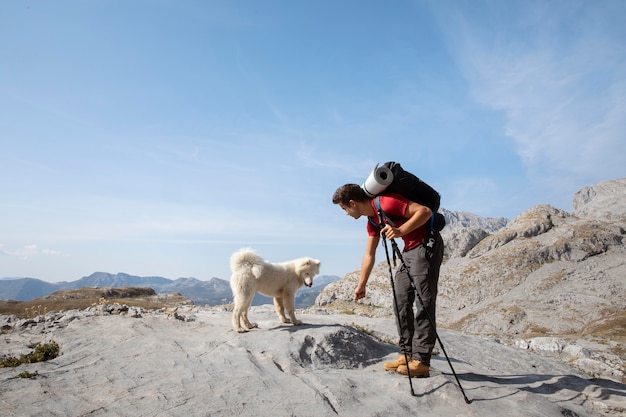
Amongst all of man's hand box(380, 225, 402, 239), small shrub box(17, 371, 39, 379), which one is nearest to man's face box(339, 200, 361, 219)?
man's hand box(380, 225, 402, 239)

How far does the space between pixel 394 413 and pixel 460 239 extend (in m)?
66.7

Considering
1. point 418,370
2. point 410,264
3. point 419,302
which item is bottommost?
point 418,370

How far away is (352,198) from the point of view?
7020 millimetres

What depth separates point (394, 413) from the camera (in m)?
5.36

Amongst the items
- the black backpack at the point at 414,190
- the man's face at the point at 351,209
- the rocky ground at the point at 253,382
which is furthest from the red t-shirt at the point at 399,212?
the rocky ground at the point at 253,382

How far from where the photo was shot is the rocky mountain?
38.3 metres

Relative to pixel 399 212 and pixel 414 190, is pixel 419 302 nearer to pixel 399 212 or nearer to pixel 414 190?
pixel 399 212

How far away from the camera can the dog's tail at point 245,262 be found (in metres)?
10.2

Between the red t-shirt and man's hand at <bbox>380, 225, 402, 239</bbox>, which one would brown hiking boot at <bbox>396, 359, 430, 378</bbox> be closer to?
the red t-shirt

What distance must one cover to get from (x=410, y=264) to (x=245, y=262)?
530 centimetres

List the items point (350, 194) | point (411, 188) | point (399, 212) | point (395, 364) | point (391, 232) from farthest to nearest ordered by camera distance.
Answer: point (395, 364), point (350, 194), point (411, 188), point (399, 212), point (391, 232)

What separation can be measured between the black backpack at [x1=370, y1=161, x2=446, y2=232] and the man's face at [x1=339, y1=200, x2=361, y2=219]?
1.75ft

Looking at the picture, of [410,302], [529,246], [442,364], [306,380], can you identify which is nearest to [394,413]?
[306,380]

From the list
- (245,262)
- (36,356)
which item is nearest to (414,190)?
(245,262)
